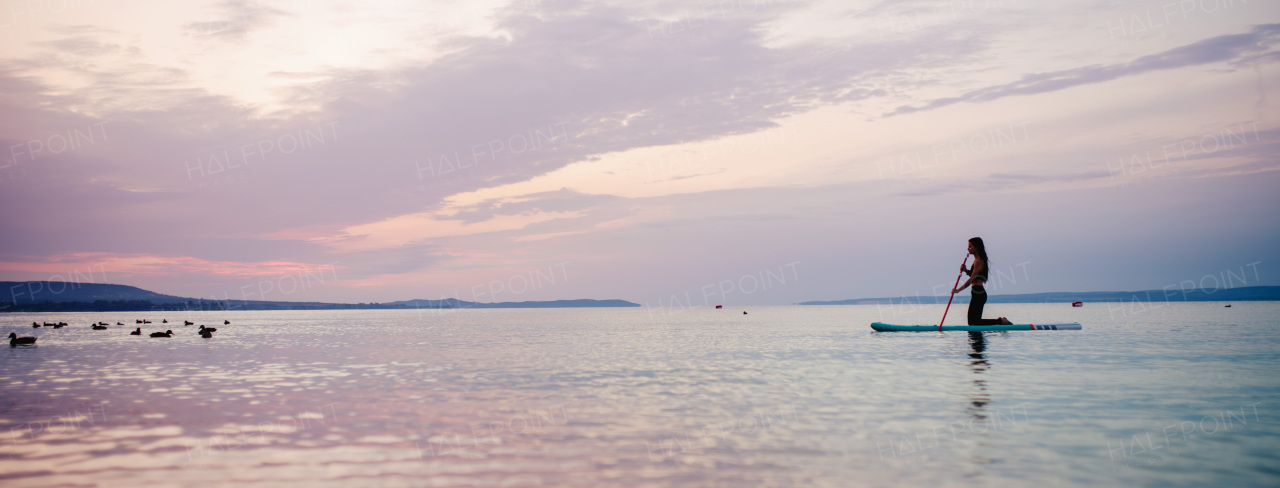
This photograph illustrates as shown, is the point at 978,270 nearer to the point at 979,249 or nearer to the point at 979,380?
the point at 979,249

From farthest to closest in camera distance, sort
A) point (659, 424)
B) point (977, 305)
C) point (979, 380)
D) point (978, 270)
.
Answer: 1. point (977, 305)
2. point (978, 270)
3. point (979, 380)
4. point (659, 424)

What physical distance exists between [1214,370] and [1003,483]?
1846 centimetres

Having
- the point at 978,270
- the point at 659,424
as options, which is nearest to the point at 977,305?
the point at 978,270

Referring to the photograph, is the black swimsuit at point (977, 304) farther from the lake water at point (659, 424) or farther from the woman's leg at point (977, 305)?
the lake water at point (659, 424)

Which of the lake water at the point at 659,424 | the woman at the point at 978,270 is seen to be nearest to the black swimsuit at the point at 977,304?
the woman at the point at 978,270

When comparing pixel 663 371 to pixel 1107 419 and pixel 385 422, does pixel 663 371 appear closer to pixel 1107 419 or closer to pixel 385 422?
pixel 385 422

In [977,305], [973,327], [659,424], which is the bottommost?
[973,327]

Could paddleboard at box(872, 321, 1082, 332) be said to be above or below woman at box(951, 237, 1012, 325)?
below

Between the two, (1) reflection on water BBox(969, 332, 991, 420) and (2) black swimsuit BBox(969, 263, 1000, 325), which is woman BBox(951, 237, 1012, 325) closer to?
(2) black swimsuit BBox(969, 263, 1000, 325)

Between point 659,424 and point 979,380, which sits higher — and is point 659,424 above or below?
above

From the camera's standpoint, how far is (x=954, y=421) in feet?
41.0

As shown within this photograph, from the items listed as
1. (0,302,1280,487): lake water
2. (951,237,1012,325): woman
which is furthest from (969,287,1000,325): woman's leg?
(0,302,1280,487): lake water

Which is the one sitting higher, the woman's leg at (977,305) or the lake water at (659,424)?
the lake water at (659,424)

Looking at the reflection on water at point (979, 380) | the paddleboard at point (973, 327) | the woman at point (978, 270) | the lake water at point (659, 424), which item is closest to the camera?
the lake water at point (659, 424)
